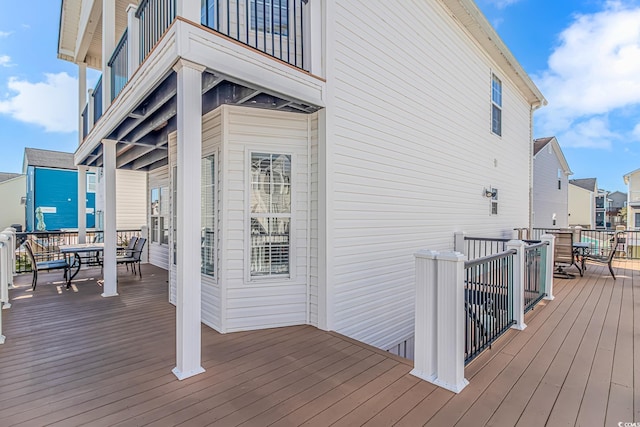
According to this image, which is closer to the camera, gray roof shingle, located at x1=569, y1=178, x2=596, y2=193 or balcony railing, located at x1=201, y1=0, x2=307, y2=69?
balcony railing, located at x1=201, y1=0, x2=307, y2=69

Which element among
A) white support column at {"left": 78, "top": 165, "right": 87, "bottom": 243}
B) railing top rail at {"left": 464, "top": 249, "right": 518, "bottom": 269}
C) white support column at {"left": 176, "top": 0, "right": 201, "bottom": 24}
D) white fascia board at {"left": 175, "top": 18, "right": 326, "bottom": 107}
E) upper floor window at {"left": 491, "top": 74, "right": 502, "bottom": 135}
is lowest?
railing top rail at {"left": 464, "top": 249, "right": 518, "bottom": 269}

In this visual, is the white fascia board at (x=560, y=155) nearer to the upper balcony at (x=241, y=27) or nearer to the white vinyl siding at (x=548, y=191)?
the white vinyl siding at (x=548, y=191)

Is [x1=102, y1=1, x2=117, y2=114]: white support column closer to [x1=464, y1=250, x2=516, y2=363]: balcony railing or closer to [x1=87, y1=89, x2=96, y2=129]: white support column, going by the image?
[x1=87, y1=89, x2=96, y2=129]: white support column

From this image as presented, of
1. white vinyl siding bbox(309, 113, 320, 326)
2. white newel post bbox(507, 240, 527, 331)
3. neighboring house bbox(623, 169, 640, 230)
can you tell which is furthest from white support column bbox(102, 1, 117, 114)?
neighboring house bbox(623, 169, 640, 230)

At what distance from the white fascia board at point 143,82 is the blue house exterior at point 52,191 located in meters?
16.5

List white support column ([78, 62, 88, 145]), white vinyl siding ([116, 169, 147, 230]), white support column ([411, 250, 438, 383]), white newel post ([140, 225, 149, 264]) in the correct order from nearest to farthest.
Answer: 1. white support column ([411, 250, 438, 383])
2. white support column ([78, 62, 88, 145])
3. white newel post ([140, 225, 149, 264])
4. white vinyl siding ([116, 169, 147, 230])

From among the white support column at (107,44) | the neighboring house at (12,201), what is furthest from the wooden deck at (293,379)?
the neighboring house at (12,201)

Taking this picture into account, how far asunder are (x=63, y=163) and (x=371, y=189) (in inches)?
885

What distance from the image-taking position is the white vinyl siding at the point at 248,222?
12.8 feet

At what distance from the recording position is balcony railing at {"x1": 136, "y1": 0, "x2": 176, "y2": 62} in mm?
3170

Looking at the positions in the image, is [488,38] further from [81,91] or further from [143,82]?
[81,91]

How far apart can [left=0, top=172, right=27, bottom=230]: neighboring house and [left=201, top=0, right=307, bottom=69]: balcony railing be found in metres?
25.2

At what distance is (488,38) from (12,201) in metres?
28.2

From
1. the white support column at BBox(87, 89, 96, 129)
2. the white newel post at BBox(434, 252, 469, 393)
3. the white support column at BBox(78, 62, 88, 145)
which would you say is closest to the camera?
the white newel post at BBox(434, 252, 469, 393)
